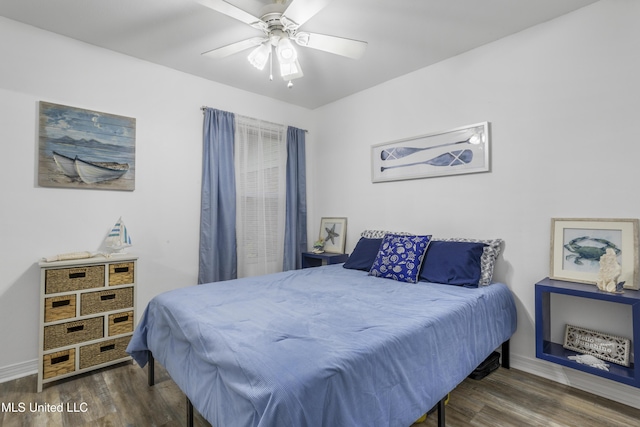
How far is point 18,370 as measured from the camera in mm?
2311

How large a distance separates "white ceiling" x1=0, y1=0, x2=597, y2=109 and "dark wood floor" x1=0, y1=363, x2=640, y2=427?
2.55m

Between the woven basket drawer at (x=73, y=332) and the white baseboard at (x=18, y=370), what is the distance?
0.41m

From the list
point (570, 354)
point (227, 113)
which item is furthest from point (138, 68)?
point (570, 354)

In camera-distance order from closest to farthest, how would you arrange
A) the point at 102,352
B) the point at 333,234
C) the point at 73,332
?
the point at 73,332 < the point at 102,352 < the point at 333,234

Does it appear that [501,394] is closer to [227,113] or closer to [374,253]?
[374,253]

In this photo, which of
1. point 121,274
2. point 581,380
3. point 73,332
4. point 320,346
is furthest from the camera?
point 121,274

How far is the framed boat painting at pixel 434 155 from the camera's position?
8.76ft

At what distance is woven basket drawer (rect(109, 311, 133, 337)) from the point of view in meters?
2.43

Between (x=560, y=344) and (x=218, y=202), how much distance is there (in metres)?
3.18

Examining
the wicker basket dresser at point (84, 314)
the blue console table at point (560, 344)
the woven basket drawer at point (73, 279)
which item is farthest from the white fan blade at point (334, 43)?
the woven basket drawer at point (73, 279)

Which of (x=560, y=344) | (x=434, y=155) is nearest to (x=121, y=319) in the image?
(x=434, y=155)

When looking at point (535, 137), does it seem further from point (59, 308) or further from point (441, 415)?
point (59, 308)

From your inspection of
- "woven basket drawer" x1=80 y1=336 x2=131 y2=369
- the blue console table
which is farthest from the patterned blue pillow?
"woven basket drawer" x1=80 y1=336 x2=131 y2=369

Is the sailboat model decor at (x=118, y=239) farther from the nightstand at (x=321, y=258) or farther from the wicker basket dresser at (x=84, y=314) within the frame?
the nightstand at (x=321, y=258)
